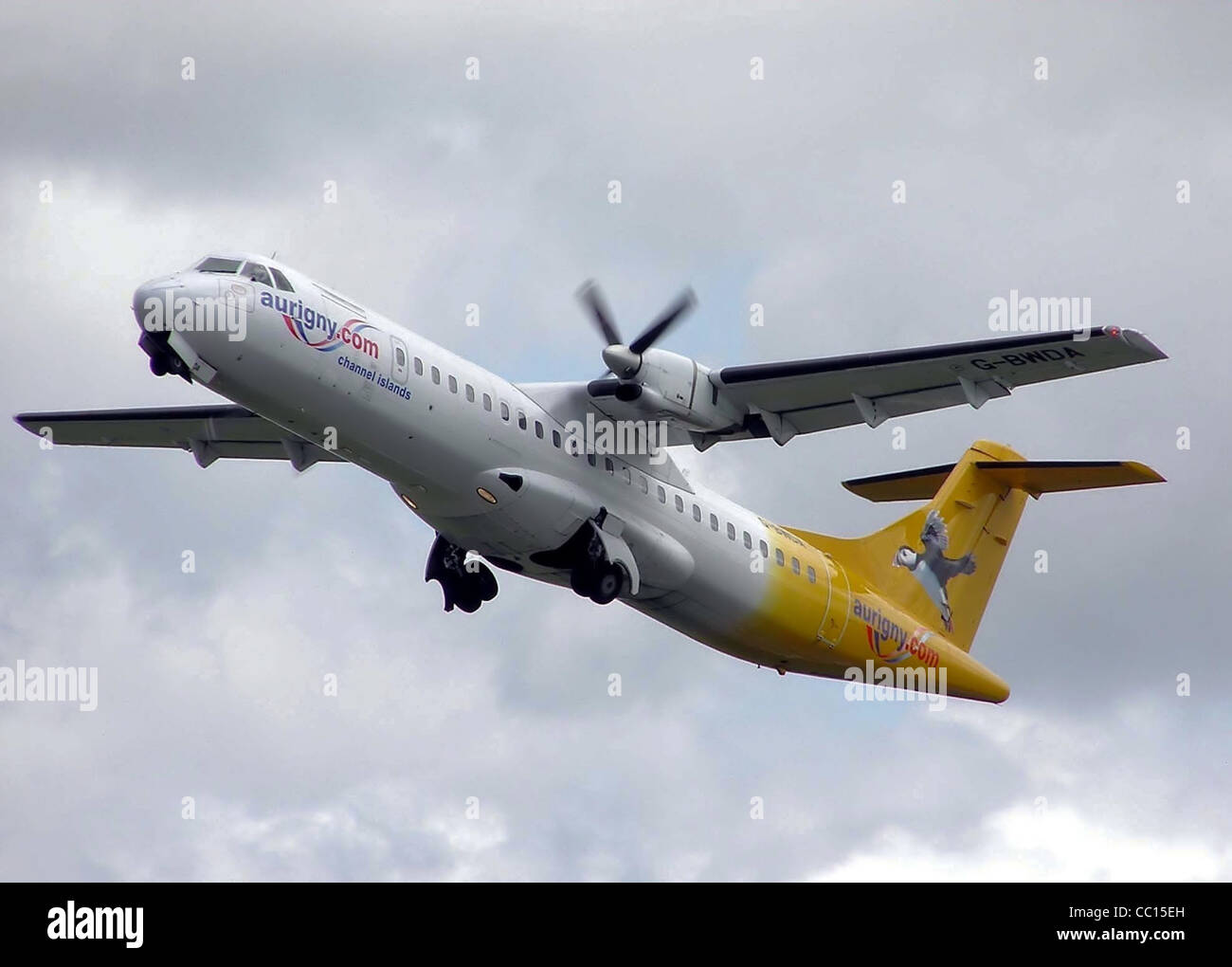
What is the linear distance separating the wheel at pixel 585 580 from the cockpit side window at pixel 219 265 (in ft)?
16.3

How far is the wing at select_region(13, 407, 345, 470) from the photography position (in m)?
20.9

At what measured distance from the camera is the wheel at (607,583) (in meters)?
19.1

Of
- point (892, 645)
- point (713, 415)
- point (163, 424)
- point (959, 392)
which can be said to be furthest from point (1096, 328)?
point (163, 424)

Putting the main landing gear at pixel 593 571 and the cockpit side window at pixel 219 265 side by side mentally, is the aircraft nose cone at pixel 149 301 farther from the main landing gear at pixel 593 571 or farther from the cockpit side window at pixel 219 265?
the main landing gear at pixel 593 571

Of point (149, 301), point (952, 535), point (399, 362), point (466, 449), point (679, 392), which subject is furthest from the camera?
point (952, 535)

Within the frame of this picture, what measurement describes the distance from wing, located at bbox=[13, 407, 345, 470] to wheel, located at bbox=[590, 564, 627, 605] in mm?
3741

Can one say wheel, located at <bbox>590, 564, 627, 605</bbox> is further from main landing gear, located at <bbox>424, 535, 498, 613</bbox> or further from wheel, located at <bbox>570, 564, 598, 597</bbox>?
main landing gear, located at <bbox>424, 535, 498, 613</bbox>

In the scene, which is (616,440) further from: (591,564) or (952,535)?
(952,535)

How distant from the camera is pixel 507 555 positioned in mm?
19609

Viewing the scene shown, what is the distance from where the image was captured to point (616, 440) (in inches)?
774

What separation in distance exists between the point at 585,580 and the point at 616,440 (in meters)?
1.66

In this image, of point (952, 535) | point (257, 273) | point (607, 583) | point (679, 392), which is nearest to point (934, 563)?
point (952, 535)

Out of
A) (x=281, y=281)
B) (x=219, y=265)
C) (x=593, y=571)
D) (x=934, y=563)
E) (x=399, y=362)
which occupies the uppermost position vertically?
(x=219, y=265)

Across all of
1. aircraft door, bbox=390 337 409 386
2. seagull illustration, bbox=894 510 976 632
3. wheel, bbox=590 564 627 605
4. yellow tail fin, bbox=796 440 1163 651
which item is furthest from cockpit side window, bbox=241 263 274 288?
seagull illustration, bbox=894 510 976 632
